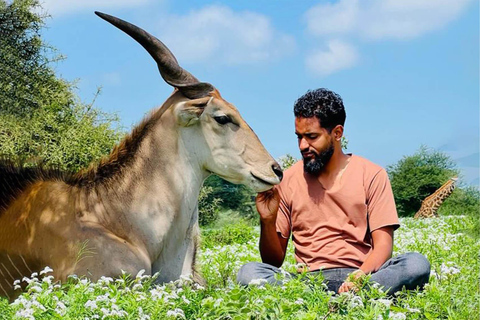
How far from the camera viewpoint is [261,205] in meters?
5.14

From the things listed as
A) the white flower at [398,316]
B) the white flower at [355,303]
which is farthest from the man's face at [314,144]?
the white flower at [398,316]

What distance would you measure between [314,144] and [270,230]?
2.26ft

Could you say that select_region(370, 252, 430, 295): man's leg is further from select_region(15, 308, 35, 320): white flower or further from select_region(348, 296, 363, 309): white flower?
select_region(15, 308, 35, 320): white flower

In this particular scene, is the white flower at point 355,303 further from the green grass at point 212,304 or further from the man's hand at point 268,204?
the man's hand at point 268,204

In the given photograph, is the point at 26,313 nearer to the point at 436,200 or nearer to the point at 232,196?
the point at 436,200

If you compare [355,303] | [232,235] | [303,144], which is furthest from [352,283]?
[232,235]

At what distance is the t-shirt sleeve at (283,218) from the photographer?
17.3ft

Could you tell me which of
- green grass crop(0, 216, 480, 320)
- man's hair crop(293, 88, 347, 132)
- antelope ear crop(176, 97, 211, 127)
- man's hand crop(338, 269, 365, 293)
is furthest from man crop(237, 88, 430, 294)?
antelope ear crop(176, 97, 211, 127)

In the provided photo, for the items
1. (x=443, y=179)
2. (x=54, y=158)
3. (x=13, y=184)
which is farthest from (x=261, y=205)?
(x=443, y=179)

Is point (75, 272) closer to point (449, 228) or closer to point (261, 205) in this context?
point (261, 205)

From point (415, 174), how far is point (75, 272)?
23570 mm

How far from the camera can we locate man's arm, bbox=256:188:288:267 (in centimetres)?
508

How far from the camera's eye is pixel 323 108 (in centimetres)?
509

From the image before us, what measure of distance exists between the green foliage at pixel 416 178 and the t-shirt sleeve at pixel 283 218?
22.3m
